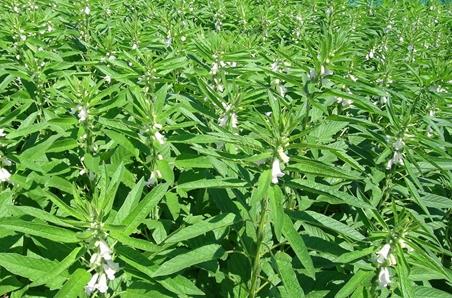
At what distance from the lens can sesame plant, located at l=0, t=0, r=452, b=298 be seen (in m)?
2.26

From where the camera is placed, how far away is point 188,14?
6.89 metres

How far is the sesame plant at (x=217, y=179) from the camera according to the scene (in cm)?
226

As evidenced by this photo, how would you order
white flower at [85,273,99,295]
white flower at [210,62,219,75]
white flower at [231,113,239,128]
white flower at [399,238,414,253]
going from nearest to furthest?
white flower at [85,273,99,295] → white flower at [399,238,414,253] → white flower at [231,113,239,128] → white flower at [210,62,219,75]

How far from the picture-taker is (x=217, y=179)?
7.59ft

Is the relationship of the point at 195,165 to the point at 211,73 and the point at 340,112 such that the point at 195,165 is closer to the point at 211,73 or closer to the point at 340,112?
the point at 211,73

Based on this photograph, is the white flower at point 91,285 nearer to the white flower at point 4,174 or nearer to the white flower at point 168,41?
the white flower at point 4,174

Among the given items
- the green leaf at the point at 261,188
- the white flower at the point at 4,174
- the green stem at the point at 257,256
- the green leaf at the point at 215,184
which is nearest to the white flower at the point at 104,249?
the green leaf at the point at 215,184

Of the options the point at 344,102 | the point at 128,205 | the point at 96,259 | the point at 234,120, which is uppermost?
the point at 344,102

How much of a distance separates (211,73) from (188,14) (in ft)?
10.9

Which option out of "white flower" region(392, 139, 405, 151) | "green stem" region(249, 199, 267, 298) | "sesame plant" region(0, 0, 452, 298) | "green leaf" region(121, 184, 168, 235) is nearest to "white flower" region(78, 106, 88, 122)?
"sesame plant" region(0, 0, 452, 298)

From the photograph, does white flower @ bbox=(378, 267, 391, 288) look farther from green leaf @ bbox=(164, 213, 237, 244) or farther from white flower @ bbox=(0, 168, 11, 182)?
white flower @ bbox=(0, 168, 11, 182)

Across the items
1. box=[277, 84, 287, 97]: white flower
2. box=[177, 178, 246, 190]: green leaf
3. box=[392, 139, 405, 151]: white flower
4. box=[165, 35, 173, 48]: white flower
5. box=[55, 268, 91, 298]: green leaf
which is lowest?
box=[55, 268, 91, 298]: green leaf

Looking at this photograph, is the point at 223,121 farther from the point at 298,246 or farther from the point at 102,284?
the point at 102,284

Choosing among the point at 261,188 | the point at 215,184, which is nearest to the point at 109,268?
the point at 215,184
